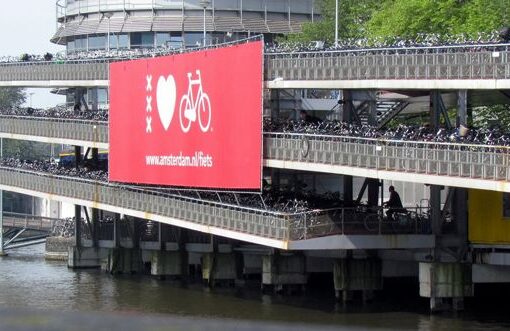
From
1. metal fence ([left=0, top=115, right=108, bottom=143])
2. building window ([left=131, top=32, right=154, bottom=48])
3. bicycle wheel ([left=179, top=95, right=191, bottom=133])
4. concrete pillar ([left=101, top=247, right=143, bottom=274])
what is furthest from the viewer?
building window ([left=131, top=32, right=154, bottom=48])

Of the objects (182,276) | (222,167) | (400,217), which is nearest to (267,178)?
(182,276)

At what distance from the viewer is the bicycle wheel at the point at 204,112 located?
81.8 meters

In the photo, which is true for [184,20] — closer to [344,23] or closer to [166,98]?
[344,23]

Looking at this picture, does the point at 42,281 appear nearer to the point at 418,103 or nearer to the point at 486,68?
the point at 418,103

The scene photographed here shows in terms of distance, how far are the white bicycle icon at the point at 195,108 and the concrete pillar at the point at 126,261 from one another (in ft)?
56.8

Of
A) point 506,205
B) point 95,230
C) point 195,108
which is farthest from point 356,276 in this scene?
point 95,230

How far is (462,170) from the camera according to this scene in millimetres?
62500

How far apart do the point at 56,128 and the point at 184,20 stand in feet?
128

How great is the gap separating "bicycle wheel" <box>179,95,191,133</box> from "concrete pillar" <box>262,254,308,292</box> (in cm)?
805

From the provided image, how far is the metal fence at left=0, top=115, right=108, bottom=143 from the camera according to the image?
96.2m

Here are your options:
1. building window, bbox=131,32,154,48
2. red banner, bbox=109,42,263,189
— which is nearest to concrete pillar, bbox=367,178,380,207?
red banner, bbox=109,42,263,189

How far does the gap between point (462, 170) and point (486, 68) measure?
4.09 metres

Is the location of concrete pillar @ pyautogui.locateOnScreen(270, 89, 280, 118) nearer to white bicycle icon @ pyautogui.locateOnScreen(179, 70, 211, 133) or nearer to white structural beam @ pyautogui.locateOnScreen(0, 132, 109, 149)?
white bicycle icon @ pyautogui.locateOnScreen(179, 70, 211, 133)

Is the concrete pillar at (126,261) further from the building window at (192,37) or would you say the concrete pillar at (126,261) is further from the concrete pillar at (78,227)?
the building window at (192,37)
